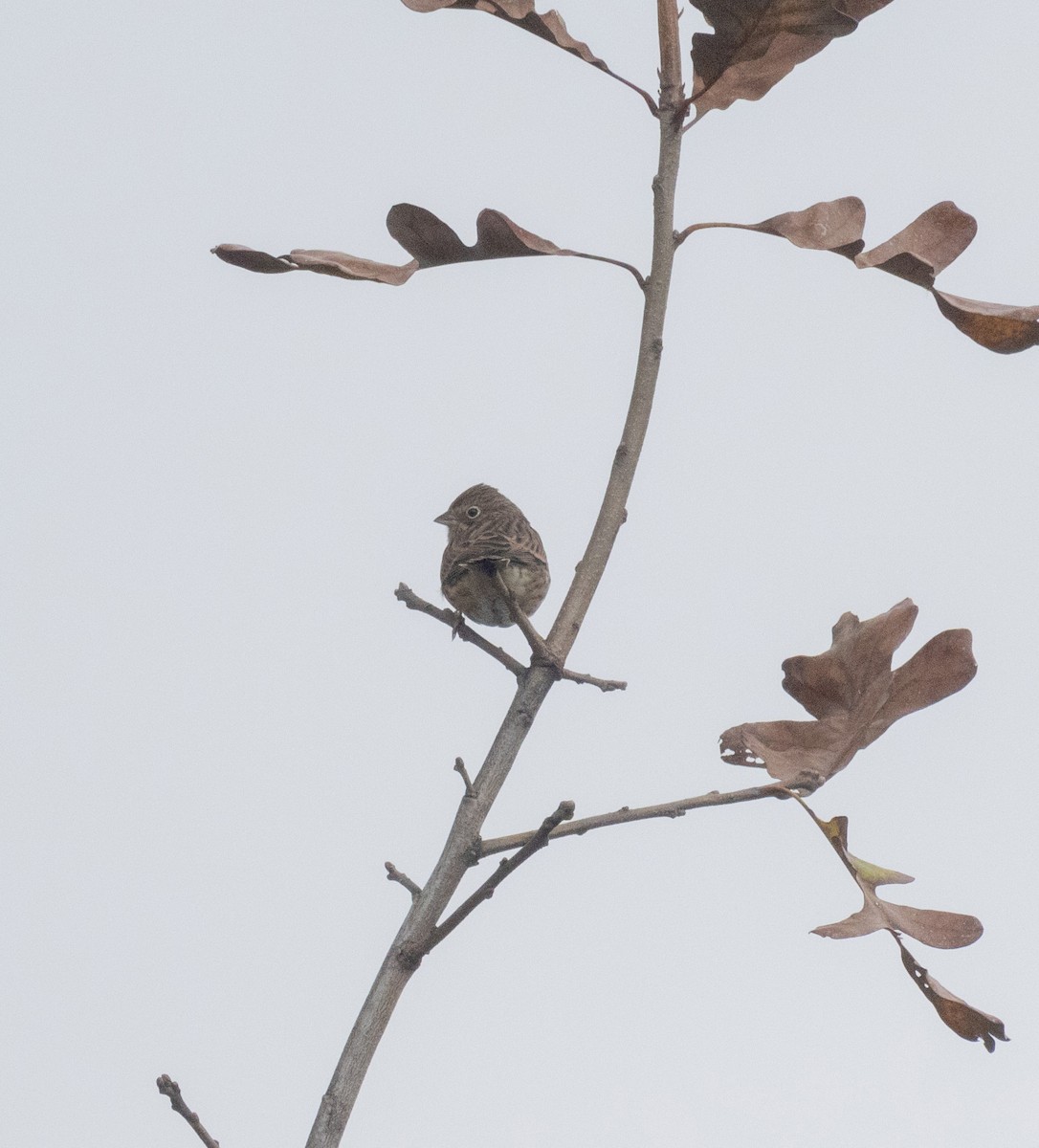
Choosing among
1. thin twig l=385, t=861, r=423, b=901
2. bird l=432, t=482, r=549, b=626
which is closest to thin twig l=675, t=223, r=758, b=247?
bird l=432, t=482, r=549, b=626

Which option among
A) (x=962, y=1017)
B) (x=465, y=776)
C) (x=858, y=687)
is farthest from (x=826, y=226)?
(x=962, y=1017)

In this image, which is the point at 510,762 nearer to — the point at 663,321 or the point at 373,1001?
the point at 373,1001

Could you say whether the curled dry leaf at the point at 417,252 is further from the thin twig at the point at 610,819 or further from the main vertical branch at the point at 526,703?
the thin twig at the point at 610,819

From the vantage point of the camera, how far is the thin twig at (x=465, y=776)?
6.10 feet

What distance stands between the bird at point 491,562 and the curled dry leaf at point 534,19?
72cm

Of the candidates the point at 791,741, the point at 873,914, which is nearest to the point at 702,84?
the point at 791,741

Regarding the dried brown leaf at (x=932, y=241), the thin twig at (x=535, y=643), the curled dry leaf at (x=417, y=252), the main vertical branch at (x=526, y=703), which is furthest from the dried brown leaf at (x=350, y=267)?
the dried brown leaf at (x=932, y=241)

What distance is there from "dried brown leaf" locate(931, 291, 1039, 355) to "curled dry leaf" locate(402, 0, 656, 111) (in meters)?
0.49

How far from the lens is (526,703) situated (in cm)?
189

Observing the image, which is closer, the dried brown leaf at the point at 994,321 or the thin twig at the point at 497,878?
the thin twig at the point at 497,878

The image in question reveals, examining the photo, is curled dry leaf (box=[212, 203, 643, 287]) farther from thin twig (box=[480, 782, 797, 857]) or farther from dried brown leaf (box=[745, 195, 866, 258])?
thin twig (box=[480, 782, 797, 857])

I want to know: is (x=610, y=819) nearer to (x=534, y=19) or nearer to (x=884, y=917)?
(x=884, y=917)

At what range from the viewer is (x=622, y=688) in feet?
6.54

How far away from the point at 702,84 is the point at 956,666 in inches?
33.8
